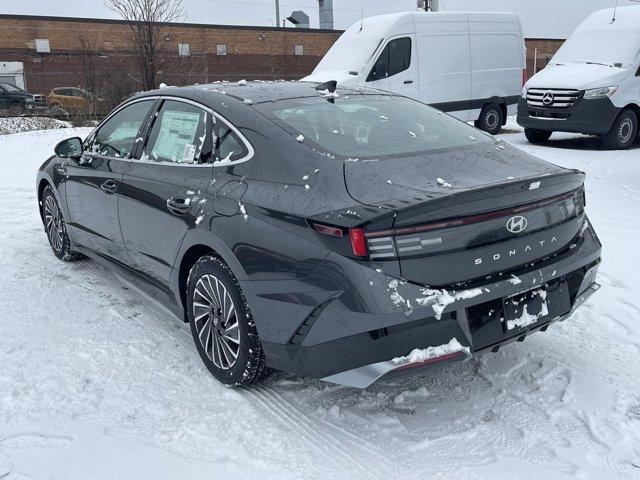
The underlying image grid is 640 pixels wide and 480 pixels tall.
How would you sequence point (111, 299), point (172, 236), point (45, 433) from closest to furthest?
point (45, 433), point (172, 236), point (111, 299)

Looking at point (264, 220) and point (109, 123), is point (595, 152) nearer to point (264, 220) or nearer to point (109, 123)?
point (109, 123)

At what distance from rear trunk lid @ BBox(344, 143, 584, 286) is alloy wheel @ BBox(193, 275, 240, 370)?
0.92m

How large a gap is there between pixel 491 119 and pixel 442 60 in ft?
7.12

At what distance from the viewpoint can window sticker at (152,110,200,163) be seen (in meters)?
3.56

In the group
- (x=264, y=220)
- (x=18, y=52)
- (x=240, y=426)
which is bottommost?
(x=240, y=426)

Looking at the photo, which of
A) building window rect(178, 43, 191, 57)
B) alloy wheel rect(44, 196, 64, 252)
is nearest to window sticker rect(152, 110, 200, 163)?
alloy wheel rect(44, 196, 64, 252)

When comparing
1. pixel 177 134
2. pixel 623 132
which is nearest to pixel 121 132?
pixel 177 134

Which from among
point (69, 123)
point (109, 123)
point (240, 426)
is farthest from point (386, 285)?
point (69, 123)

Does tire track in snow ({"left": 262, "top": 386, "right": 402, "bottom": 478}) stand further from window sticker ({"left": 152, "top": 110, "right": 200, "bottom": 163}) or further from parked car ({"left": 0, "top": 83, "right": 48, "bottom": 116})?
parked car ({"left": 0, "top": 83, "right": 48, "bottom": 116})

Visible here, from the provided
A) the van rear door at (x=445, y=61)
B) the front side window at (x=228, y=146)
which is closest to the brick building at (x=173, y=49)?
the van rear door at (x=445, y=61)

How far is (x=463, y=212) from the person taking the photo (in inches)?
101

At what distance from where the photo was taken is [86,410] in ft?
9.91

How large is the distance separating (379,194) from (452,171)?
18.6 inches

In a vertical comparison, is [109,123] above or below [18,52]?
below
